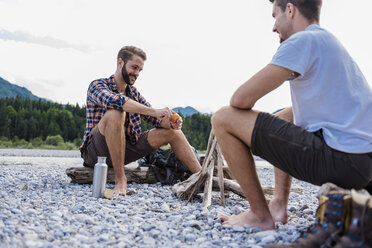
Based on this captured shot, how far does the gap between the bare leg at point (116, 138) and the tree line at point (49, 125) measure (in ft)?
56.3

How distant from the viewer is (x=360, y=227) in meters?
1.68

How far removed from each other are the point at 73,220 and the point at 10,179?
118 inches

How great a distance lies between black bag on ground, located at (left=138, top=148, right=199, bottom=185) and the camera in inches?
206

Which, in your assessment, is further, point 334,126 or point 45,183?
point 45,183

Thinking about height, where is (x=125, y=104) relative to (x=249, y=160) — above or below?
above

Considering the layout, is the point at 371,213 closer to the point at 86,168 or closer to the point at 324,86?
the point at 324,86

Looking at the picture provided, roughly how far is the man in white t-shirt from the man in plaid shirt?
2212 millimetres

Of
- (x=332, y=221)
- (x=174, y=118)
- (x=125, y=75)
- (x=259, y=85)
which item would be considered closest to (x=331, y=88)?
(x=259, y=85)

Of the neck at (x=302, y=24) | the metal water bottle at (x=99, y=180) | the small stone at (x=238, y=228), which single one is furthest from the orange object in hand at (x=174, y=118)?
the neck at (x=302, y=24)

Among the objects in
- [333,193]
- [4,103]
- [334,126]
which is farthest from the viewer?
[4,103]

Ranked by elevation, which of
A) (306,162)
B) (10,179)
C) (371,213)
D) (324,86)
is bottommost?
(10,179)

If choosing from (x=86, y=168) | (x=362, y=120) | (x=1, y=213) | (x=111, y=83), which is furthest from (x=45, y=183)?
(x=362, y=120)

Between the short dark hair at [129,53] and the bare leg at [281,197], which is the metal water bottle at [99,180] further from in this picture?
the bare leg at [281,197]

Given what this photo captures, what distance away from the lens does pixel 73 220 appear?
2904 millimetres
